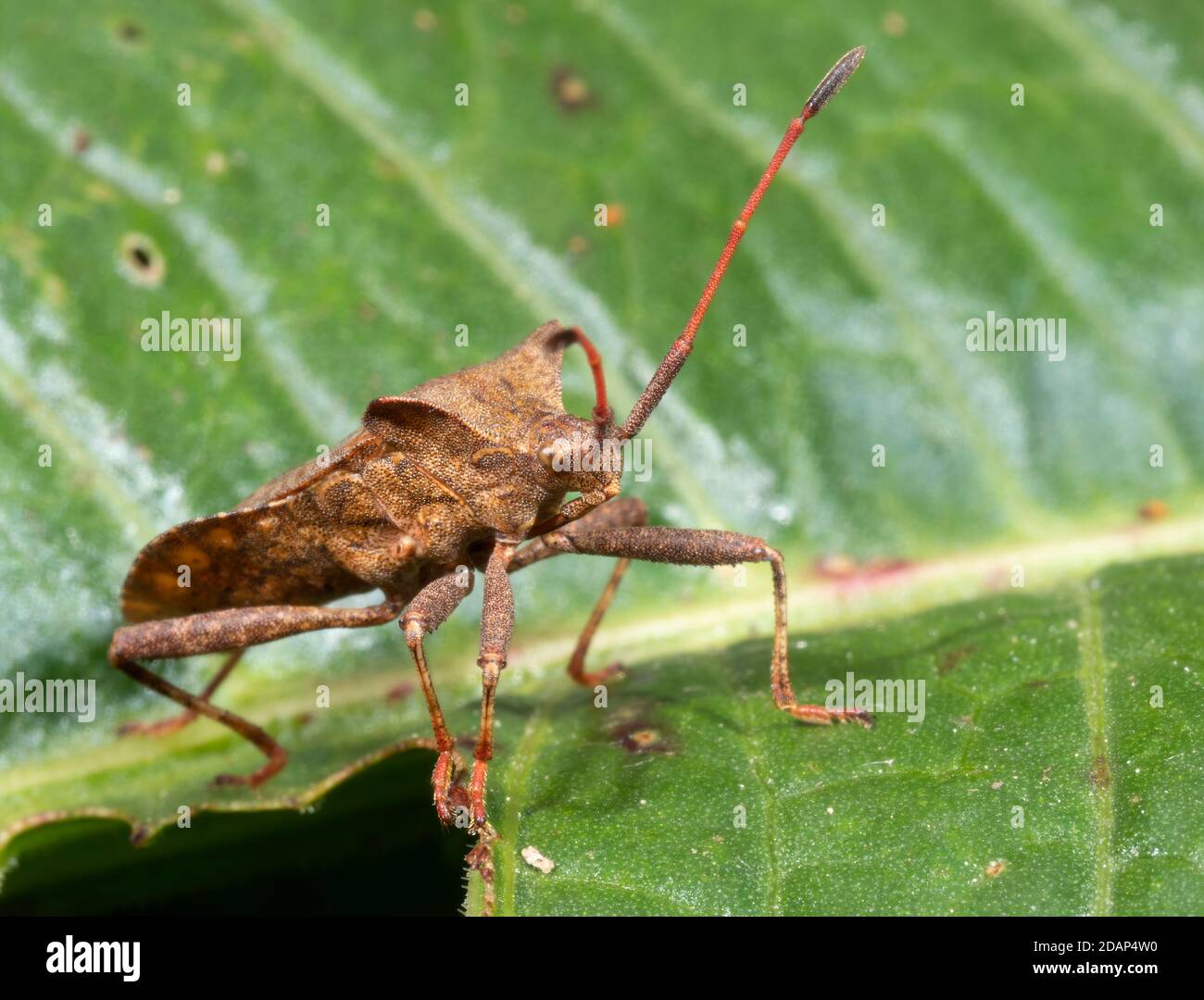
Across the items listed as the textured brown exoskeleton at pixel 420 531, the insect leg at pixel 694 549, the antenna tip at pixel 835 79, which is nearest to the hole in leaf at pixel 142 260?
the textured brown exoskeleton at pixel 420 531

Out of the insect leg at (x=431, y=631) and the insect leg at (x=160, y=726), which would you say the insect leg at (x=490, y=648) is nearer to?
the insect leg at (x=431, y=631)

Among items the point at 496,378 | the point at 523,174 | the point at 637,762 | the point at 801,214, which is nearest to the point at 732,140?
the point at 801,214

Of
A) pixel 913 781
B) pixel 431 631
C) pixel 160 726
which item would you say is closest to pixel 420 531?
pixel 431 631

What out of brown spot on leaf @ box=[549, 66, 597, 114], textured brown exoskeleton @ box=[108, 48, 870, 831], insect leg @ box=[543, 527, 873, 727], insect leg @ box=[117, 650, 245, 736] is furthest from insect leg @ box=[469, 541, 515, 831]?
brown spot on leaf @ box=[549, 66, 597, 114]

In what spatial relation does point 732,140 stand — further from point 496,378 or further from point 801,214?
point 496,378

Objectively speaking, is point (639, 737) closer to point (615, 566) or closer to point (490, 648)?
point (490, 648)

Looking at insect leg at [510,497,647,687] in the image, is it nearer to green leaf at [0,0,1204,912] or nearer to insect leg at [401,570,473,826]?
green leaf at [0,0,1204,912]

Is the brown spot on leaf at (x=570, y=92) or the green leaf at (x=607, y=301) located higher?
the brown spot on leaf at (x=570, y=92)
